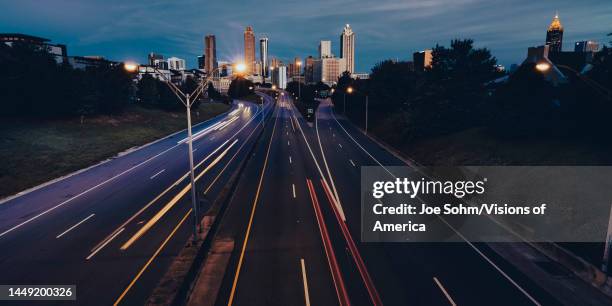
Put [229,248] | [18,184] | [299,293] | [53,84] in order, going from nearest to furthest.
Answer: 1. [299,293]
2. [229,248]
3. [18,184]
4. [53,84]

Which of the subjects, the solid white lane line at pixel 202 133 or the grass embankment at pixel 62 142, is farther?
the solid white lane line at pixel 202 133

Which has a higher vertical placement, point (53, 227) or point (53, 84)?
point (53, 84)

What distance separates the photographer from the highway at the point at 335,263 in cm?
1266

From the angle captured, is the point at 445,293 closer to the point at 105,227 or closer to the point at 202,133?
the point at 105,227

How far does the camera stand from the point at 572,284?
13430mm

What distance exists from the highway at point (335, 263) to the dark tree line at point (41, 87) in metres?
43.7

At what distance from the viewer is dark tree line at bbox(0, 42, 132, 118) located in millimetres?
47531

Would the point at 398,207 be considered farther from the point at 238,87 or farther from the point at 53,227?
the point at 238,87

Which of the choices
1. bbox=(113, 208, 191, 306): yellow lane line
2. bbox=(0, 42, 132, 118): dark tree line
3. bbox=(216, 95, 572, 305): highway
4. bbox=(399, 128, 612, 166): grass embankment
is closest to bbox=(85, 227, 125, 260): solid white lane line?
bbox=(113, 208, 191, 306): yellow lane line

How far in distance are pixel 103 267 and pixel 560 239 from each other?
2279cm

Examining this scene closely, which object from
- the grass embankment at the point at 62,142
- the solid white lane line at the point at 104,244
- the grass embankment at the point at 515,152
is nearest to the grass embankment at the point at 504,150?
the grass embankment at the point at 515,152

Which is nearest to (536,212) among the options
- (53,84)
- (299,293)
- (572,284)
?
(572,284)

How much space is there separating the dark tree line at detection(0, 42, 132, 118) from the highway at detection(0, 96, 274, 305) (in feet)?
82.5

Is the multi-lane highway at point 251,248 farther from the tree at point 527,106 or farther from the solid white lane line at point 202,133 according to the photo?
the solid white lane line at point 202,133
